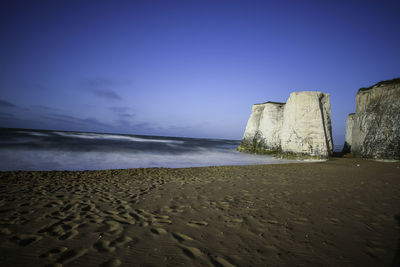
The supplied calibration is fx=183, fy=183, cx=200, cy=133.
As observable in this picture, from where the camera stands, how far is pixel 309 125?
15383 millimetres

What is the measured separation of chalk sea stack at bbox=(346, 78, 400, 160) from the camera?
1177 cm

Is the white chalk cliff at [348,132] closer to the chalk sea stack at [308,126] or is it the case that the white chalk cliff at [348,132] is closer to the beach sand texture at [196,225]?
the chalk sea stack at [308,126]

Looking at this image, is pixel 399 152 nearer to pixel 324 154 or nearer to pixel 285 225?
pixel 324 154

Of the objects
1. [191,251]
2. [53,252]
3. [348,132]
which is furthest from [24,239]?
[348,132]

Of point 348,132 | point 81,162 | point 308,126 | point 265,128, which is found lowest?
point 81,162

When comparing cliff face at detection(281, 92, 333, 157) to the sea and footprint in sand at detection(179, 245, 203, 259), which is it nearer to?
the sea

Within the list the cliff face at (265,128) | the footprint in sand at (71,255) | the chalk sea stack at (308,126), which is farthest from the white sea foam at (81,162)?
the footprint in sand at (71,255)

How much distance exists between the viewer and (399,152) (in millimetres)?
11227

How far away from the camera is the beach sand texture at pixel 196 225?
2.31m

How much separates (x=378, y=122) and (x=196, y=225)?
53.2 feet

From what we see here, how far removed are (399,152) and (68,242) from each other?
16.5m

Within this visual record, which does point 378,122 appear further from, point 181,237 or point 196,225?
point 181,237

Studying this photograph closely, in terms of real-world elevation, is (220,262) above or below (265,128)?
below

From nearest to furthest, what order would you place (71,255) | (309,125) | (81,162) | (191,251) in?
(71,255) → (191,251) → (81,162) → (309,125)
